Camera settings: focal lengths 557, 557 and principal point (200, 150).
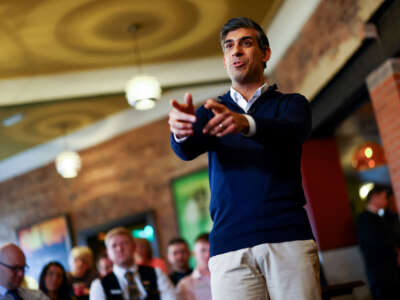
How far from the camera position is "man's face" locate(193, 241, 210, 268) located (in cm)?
378

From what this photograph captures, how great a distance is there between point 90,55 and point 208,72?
140cm

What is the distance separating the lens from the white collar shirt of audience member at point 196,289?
3633 millimetres

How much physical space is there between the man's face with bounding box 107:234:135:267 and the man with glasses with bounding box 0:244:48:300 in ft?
2.00

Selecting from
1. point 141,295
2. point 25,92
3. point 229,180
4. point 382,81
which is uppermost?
point 25,92

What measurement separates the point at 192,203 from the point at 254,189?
612 centimetres

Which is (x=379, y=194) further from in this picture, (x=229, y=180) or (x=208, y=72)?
(x=229, y=180)

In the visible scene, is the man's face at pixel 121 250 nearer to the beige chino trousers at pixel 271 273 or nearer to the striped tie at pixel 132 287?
the striped tie at pixel 132 287

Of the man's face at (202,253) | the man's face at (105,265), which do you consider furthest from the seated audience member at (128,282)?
the man's face at (105,265)

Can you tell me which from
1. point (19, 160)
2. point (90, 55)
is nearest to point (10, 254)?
point (90, 55)

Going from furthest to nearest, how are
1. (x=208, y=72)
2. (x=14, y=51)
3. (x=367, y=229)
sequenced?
(x=208, y=72) < (x=14, y=51) < (x=367, y=229)

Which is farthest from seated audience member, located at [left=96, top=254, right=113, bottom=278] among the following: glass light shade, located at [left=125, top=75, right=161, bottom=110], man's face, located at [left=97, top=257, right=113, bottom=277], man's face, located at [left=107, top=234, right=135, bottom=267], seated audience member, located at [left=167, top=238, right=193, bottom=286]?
man's face, located at [left=107, top=234, right=135, bottom=267]

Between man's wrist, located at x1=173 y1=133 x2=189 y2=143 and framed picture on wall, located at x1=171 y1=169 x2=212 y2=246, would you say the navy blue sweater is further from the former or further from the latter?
framed picture on wall, located at x1=171 y1=169 x2=212 y2=246

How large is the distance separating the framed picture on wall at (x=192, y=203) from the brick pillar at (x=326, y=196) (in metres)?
1.63

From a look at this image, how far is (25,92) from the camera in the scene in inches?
245
